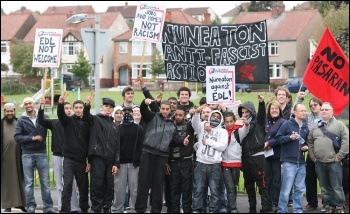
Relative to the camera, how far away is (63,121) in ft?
42.0

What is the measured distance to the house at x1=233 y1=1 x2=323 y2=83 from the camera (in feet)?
262

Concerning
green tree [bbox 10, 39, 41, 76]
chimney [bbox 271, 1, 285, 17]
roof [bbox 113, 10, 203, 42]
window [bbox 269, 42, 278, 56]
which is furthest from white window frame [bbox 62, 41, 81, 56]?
chimney [bbox 271, 1, 285, 17]

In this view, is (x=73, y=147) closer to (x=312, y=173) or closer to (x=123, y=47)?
(x=312, y=173)

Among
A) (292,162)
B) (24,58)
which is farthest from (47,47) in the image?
(24,58)

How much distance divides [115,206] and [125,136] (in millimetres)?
1161

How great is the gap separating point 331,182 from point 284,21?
71.0 meters

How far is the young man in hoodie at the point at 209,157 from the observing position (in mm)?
12719

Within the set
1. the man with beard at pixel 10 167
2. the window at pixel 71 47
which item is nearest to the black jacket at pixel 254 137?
the man with beard at pixel 10 167

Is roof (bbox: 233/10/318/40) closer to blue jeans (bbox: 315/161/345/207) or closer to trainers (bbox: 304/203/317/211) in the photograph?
trainers (bbox: 304/203/317/211)

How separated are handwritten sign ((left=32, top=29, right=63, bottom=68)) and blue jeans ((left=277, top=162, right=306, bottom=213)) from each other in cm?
476

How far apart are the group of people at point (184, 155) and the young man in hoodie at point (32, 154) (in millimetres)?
17

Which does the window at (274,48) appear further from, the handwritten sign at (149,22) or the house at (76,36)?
the handwritten sign at (149,22)

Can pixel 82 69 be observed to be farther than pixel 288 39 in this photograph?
No

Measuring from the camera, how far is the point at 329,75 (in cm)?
1387
